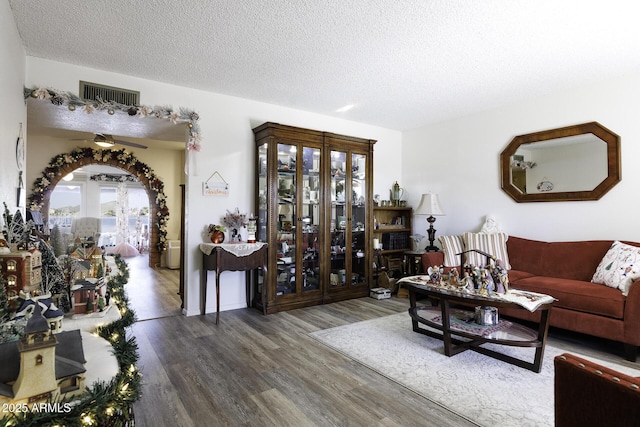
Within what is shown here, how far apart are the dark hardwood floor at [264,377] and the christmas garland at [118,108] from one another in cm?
214

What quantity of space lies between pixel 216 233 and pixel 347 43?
2503 mm

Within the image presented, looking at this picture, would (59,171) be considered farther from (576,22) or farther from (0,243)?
(576,22)

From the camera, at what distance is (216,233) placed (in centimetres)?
393

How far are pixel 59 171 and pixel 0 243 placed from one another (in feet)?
19.4

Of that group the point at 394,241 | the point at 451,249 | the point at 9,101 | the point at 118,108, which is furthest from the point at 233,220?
the point at 451,249

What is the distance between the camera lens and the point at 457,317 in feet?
9.97

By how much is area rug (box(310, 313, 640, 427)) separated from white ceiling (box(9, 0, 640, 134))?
2.70m

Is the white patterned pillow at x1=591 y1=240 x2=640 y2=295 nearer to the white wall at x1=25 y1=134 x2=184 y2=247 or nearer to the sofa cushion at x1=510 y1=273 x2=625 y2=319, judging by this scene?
the sofa cushion at x1=510 y1=273 x2=625 y2=319

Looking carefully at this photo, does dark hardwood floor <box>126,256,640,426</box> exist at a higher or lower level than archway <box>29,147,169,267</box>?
lower

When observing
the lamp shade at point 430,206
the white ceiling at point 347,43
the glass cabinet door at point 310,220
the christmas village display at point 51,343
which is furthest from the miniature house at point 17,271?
the lamp shade at point 430,206

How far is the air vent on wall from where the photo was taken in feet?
11.0

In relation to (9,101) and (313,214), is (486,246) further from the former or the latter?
(9,101)

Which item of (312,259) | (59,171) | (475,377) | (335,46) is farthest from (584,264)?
(59,171)

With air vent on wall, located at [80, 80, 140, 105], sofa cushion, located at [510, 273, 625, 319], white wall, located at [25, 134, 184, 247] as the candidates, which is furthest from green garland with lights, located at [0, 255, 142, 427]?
white wall, located at [25, 134, 184, 247]
